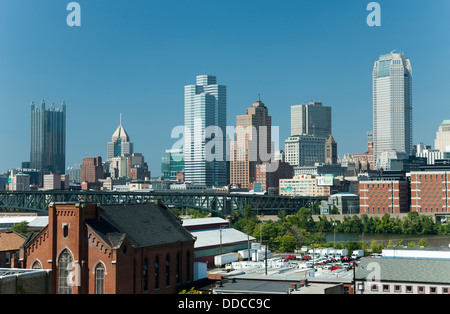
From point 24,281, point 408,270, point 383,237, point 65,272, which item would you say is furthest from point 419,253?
point 383,237

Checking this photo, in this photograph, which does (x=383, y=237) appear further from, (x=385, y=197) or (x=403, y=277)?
(x=403, y=277)

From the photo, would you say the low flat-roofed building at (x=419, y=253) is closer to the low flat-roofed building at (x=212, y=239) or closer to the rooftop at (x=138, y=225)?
the low flat-roofed building at (x=212, y=239)

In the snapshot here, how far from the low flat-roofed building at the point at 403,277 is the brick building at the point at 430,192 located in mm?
127510

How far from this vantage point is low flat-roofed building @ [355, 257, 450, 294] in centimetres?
5100

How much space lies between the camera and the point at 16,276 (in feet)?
124

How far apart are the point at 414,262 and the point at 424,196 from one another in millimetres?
129135

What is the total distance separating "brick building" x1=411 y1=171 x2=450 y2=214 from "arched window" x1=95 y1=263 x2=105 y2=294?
471 ft

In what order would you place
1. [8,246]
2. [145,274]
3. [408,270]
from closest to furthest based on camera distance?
[145,274] < [408,270] < [8,246]

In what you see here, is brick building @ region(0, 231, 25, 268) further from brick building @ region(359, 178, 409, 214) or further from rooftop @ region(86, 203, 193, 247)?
brick building @ region(359, 178, 409, 214)

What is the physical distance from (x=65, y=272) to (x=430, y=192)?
14611 centimetres

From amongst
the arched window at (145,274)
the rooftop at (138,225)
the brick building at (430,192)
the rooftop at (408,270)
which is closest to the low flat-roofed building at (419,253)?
the rooftop at (408,270)

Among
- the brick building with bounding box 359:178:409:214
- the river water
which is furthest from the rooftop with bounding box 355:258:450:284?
the brick building with bounding box 359:178:409:214

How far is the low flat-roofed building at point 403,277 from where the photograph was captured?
5100 cm

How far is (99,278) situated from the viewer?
45906 millimetres
